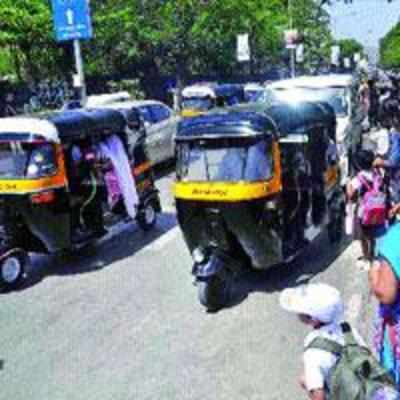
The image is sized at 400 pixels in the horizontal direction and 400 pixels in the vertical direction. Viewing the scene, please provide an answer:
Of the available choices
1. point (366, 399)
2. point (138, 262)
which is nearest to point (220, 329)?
point (138, 262)

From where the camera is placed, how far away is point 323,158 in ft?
31.6

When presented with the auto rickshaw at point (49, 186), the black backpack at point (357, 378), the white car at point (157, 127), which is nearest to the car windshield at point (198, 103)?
the white car at point (157, 127)

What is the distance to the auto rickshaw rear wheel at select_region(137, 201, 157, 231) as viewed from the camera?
39.0ft

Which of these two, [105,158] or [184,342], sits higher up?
[105,158]

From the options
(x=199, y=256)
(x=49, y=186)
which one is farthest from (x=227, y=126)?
(x=49, y=186)

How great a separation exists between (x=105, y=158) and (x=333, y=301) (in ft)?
23.4

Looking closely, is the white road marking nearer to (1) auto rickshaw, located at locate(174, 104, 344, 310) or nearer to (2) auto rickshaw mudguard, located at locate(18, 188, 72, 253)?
(2) auto rickshaw mudguard, located at locate(18, 188, 72, 253)

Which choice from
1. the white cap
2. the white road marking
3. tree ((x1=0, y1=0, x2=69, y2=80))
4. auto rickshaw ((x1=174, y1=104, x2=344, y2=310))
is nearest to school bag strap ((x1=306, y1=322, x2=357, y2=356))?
the white cap

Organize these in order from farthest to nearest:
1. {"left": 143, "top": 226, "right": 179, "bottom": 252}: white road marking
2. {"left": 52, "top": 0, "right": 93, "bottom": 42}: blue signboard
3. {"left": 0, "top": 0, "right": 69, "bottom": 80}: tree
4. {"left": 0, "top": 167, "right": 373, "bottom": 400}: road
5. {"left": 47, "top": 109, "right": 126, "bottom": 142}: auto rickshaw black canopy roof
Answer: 1. {"left": 0, "top": 0, "right": 69, "bottom": 80}: tree
2. {"left": 52, "top": 0, "right": 93, "bottom": 42}: blue signboard
3. {"left": 143, "top": 226, "right": 179, "bottom": 252}: white road marking
4. {"left": 47, "top": 109, "right": 126, "bottom": 142}: auto rickshaw black canopy roof
5. {"left": 0, "top": 167, "right": 373, "bottom": 400}: road

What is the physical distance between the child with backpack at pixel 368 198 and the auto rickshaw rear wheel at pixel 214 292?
173 centimetres

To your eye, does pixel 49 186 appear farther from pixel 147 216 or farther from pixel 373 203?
pixel 373 203

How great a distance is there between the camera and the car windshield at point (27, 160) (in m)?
9.38

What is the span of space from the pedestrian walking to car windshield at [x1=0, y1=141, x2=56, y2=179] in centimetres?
599

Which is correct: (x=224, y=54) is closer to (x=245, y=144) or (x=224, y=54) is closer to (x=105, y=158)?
(x=105, y=158)
